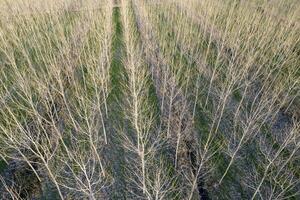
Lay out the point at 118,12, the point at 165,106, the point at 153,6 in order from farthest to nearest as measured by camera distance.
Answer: the point at 118,12
the point at 153,6
the point at 165,106

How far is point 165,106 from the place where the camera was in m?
26.0

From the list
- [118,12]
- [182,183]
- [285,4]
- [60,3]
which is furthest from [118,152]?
[118,12]

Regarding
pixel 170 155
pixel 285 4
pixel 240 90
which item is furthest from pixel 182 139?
pixel 285 4

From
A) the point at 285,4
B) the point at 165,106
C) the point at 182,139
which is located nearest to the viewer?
the point at 182,139

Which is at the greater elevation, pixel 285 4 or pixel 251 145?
pixel 285 4

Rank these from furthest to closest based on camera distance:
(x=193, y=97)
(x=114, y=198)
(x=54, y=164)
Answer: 1. (x=193, y=97)
2. (x=54, y=164)
3. (x=114, y=198)

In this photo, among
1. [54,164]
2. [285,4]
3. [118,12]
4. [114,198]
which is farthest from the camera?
[118,12]

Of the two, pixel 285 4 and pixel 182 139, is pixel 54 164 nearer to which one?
pixel 182 139

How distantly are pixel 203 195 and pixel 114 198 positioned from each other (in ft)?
18.0

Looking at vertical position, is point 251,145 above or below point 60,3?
below

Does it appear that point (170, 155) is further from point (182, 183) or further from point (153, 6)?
point (153, 6)

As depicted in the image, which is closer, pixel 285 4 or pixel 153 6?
pixel 285 4

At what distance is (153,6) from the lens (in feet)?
121

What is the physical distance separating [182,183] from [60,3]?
947 inches
